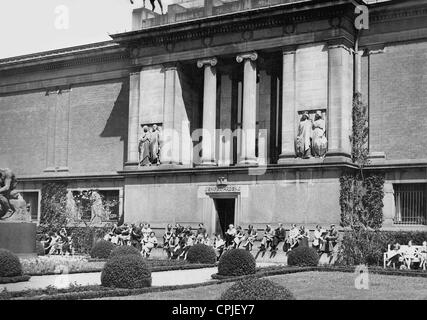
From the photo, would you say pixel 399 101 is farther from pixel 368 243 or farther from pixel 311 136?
pixel 368 243

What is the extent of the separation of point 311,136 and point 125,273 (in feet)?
68.4

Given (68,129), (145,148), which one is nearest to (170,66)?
(145,148)

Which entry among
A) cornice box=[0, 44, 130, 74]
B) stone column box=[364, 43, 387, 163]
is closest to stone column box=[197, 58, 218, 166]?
cornice box=[0, 44, 130, 74]

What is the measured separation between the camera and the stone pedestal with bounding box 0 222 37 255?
105 ft

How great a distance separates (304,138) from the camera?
42.2 meters

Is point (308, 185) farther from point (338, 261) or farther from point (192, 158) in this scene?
point (192, 158)

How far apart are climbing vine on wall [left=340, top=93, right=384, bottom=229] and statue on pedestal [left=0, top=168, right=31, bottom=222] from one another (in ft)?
59.1

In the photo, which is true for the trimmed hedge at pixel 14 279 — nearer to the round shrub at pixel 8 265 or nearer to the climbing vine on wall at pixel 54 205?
the round shrub at pixel 8 265

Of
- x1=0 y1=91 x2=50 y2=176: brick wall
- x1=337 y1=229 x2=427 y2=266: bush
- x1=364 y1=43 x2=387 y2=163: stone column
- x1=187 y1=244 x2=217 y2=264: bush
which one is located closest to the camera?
x1=187 y1=244 x2=217 y2=264: bush

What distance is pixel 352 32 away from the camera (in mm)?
43281

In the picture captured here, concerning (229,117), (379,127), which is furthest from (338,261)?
(229,117)

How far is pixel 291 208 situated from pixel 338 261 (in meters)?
4.63

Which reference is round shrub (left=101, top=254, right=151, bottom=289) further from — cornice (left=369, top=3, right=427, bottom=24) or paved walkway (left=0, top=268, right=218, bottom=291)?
cornice (left=369, top=3, right=427, bottom=24)

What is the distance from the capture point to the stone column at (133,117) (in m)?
49.2
